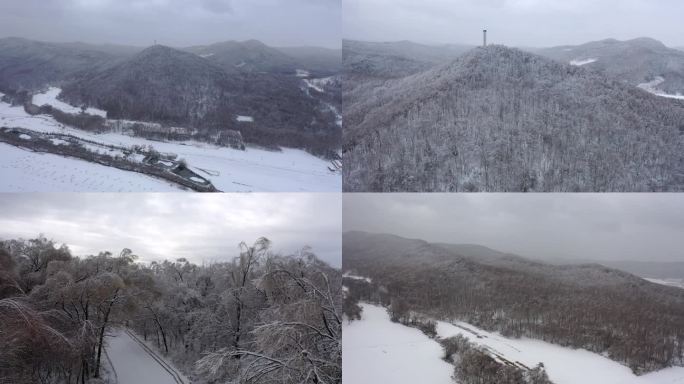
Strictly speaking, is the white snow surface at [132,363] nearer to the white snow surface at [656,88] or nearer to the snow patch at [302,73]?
the snow patch at [302,73]

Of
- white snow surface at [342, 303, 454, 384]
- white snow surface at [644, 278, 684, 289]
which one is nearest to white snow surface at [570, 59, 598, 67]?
white snow surface at [644, 278, 684, 289]

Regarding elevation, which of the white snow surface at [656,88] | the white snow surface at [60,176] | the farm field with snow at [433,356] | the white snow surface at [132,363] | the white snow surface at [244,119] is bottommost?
the white snow surface at [132,363]

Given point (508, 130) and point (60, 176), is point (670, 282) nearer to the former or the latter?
point (508, 130)

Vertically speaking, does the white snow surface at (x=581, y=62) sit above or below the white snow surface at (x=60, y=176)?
above

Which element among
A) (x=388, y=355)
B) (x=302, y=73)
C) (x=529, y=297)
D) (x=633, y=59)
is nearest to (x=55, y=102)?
(x=302, y=73)

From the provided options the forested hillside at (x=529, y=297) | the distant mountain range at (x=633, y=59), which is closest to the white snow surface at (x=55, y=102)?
the forested hillside at (x=529, y=297)

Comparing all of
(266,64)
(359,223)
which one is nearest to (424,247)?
(359,223)

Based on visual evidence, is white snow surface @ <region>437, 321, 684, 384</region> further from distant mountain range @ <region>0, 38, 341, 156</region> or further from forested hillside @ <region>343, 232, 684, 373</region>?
distant mountain range @ <region>0, 38, 341, 156</region>
